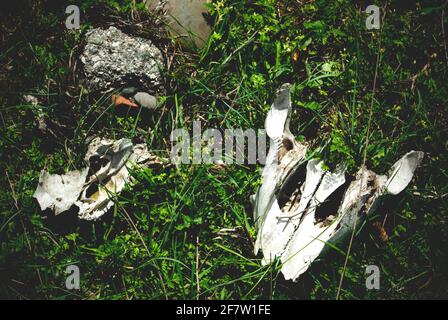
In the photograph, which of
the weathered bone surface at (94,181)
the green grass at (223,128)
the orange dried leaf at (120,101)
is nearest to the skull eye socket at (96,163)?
the weathered bone surface at (94,181)

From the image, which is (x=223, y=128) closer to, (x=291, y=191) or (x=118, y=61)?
(x=291, y=191)

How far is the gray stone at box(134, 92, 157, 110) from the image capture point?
330cm

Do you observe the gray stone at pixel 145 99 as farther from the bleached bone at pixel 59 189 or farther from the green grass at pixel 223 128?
the bleached bone at pixel 59 189

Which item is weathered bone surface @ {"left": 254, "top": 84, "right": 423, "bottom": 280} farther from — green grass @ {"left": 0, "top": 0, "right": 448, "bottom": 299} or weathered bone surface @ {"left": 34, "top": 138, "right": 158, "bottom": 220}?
weathered bone surface @ {"left": 34, "top": 138, "right": 158, "bottom": 220}

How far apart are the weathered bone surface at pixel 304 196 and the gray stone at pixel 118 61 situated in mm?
976

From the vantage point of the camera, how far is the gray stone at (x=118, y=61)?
3.21m

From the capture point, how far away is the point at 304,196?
2.82 m

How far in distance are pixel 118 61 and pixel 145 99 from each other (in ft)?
1.07

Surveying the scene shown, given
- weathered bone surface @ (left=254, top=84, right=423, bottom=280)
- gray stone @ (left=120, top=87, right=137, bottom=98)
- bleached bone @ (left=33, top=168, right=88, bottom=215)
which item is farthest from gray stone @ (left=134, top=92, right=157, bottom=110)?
weathered bone surface @ (left=254, top=84, right=423, bottom=280)

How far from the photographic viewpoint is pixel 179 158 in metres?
3.29

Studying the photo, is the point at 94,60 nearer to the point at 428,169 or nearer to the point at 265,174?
the point at 265,174

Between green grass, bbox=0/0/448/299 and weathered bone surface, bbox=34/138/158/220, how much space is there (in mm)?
104

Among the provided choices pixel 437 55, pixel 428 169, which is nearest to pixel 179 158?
pixel 428 169

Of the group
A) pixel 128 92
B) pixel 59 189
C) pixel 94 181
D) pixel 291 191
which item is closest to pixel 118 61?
pixel 128 92
